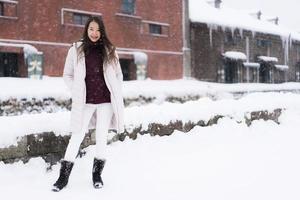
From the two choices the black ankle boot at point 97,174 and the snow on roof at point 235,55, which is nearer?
the black ankle boot at point 97,174

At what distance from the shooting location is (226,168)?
5039 millimetres

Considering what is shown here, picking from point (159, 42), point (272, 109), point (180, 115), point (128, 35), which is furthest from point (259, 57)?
point (180, 115)

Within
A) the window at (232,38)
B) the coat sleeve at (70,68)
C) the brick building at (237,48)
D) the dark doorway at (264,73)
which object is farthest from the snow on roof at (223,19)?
the coat sleeve at (70,68)

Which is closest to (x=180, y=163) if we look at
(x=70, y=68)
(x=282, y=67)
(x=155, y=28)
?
(x=70, y=68)

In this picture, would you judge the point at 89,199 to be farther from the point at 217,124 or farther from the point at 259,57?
the point at 259,57

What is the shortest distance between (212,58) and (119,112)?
23.4 m

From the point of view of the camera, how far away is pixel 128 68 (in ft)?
66.4

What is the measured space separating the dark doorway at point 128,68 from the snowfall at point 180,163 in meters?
12.3

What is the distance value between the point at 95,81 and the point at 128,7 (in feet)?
53.1

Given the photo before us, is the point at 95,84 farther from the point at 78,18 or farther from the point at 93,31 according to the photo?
the point at 78,18

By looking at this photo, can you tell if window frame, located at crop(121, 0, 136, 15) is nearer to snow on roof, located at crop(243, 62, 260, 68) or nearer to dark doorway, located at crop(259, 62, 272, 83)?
snow on roof, located at crop(243, 62, 260, 68)

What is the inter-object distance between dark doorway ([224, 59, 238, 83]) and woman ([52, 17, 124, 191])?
25.1 meters

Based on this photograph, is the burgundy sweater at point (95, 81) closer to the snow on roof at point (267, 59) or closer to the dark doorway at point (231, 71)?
the dark doorway at point (231, 71)

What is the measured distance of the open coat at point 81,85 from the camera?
410 centimetres
